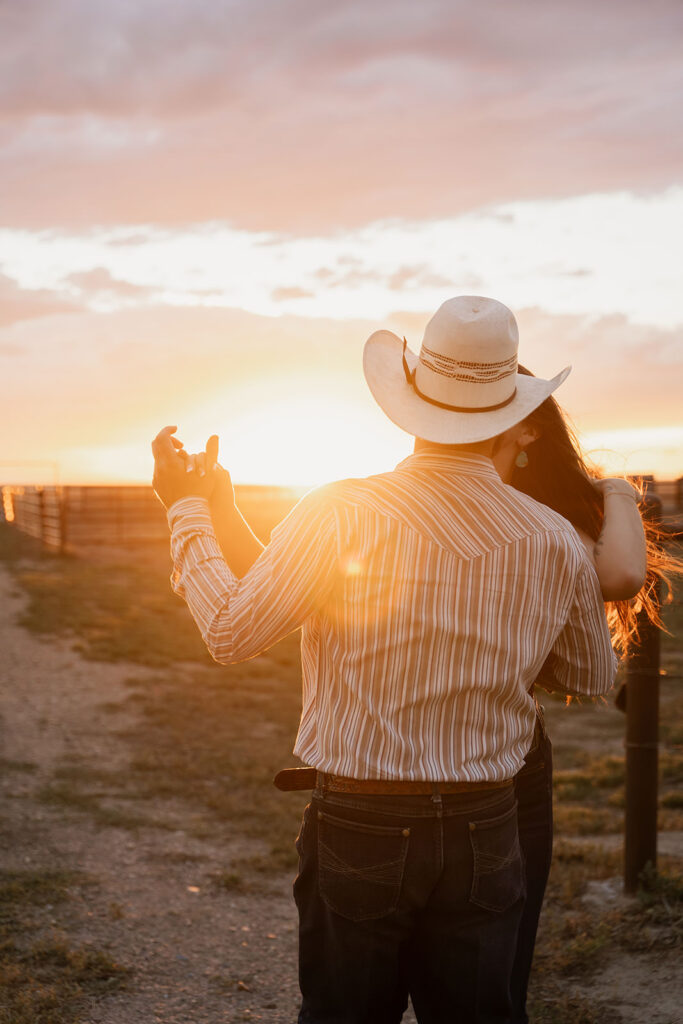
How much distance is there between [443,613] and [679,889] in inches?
120

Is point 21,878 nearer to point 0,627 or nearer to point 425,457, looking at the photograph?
point 425,457

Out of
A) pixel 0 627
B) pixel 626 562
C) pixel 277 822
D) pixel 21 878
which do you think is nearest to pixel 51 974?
pixel 21 878

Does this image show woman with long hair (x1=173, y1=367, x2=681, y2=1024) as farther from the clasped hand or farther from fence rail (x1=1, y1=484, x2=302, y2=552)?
fence rail (x1=1, y1=484, x2=302, y2=552)

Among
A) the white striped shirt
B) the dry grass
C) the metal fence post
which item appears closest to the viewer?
the white striped shirt

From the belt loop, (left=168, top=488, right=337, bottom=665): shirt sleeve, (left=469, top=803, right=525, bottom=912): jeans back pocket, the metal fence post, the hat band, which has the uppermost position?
the hat band

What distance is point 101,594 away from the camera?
13.9 m

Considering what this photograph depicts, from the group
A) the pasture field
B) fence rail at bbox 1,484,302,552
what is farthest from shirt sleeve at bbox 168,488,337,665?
fence rail at bbox 1,484,302,552

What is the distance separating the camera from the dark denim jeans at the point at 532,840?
218 cm

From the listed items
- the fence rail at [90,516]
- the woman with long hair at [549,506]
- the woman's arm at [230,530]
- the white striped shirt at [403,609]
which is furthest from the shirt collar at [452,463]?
the fence rail at [90,516]

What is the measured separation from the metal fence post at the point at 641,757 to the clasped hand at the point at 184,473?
2712 mm

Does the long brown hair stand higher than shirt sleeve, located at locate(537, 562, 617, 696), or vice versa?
the long brown hair

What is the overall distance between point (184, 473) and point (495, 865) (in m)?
0.97

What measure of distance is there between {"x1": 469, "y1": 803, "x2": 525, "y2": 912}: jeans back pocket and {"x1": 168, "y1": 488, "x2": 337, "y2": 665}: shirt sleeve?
1.74ft

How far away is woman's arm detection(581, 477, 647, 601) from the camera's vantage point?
1979 millimetres
